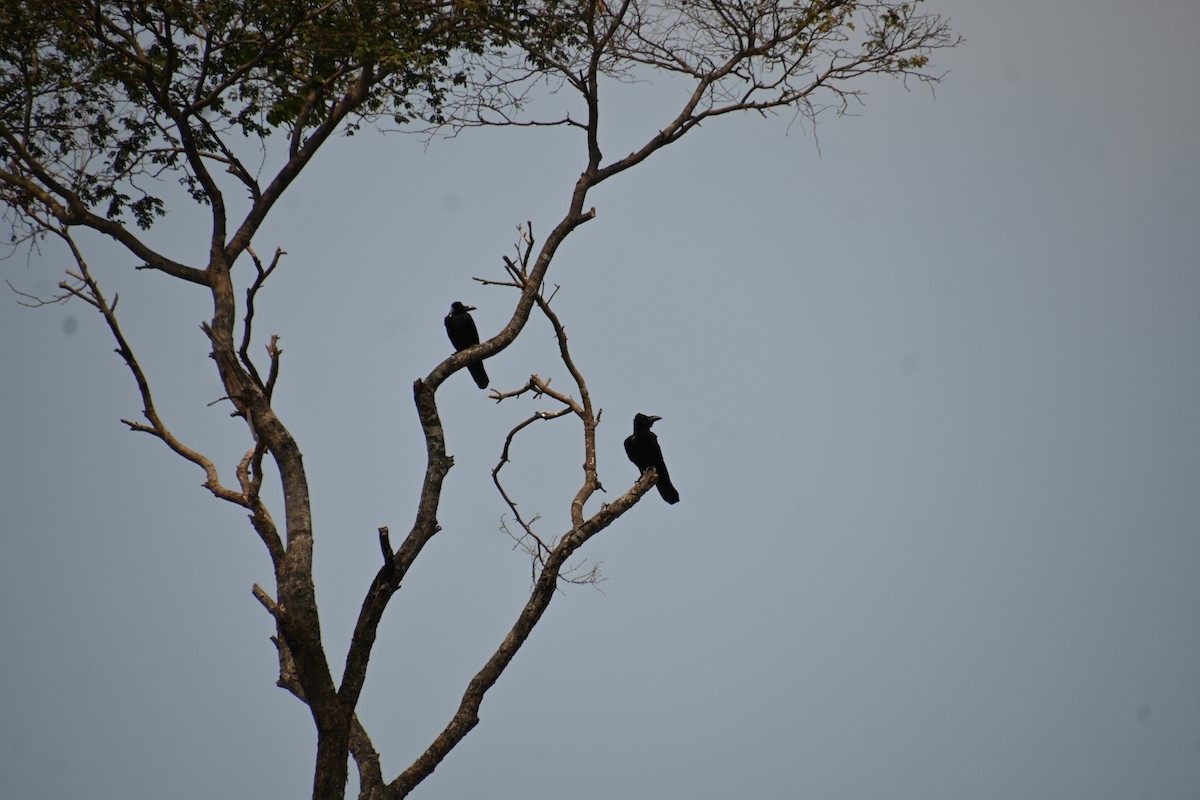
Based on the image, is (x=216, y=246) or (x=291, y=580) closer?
(x=291, y=580)

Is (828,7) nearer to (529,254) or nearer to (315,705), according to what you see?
(529,254)

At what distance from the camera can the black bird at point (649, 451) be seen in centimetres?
1055

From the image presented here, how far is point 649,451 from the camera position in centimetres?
1057

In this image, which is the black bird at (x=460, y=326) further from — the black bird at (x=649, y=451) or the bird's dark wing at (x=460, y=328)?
the black bird at (x=649, y=451)

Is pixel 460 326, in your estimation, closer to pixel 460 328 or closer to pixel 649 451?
pixel 460 328

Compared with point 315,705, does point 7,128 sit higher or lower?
higher

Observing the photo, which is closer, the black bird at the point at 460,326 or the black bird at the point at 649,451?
the black bird at the point at 649,451

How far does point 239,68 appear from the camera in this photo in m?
8.73

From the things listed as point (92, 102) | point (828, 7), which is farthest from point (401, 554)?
point (828, 7)

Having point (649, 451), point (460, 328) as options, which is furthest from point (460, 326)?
point (649, 451)

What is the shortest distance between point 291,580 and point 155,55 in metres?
4.48

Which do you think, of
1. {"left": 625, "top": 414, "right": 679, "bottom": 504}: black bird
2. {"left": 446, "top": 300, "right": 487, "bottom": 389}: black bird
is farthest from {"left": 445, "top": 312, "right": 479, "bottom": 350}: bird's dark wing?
{"left": 625, "top": 414, "right": 679, "bottom": 504}: black bird

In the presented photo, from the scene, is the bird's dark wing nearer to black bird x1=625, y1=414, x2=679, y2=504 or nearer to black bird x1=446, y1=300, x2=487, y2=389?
black bird x1=446, y1=300, x2=487, y2=389

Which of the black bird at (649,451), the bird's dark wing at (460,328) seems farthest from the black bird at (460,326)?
the black bird at (649,451)
